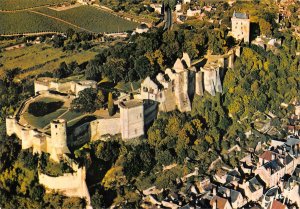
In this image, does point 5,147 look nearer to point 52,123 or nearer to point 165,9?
point 52,123

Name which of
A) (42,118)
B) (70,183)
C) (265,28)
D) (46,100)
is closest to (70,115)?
(42,118)

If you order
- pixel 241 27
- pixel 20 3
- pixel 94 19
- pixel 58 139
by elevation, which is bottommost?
pixel 58 139

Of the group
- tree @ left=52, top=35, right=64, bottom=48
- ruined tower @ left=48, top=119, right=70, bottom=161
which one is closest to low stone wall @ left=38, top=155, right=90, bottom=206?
ruined tower @ left=48, top=119, right=70, bottom=161

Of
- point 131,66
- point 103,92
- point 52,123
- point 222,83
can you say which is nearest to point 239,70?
point 222,83

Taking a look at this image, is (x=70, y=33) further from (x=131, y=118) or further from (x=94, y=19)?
(x=131, y=118)

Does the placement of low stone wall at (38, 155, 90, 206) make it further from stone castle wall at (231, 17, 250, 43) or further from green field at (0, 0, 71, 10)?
green field at (0, 0, 71, 10)

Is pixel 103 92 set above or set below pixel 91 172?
above
